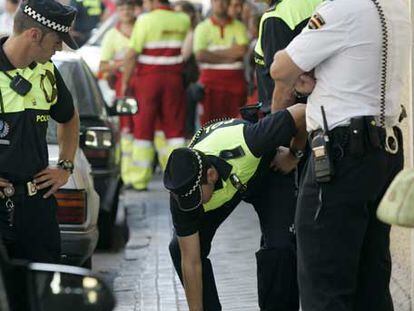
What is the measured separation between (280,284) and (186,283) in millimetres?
508

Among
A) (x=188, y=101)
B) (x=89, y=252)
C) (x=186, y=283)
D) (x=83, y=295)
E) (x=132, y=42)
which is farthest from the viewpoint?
(x=188, y=101)

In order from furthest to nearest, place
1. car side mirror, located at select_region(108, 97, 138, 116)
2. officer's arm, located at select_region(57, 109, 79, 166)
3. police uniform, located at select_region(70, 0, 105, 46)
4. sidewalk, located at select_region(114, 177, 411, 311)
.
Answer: police uniform, located at select_region(70, 0, 105, 46) < car side mirror, located at select_region(108, 97, 138, 116) < sidewalk, located at select_region(114, 177, 411, 311) < officer's arm, located at select_region(57, 109, 79, 166)

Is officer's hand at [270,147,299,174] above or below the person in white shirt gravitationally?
above

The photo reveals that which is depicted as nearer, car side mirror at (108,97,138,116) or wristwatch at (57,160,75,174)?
wristwatch at (57,160,75,174)

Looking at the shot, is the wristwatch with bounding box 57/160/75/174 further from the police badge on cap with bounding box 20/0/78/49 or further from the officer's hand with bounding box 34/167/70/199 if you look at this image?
the police badge on cap with bounding box 20/0/78/49

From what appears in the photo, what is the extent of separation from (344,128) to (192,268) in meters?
1.27

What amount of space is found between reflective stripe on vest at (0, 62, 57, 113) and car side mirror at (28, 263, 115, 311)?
2.24 m

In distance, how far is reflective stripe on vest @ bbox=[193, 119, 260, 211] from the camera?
5948 mm

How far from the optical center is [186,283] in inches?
237

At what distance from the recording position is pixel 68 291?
3352 millimetres

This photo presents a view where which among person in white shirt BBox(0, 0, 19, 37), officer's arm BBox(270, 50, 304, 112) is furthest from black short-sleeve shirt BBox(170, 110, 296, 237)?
person in white shirt BBox(0, 0, 19, 37)

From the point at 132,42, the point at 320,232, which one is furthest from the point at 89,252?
the point at 132,42

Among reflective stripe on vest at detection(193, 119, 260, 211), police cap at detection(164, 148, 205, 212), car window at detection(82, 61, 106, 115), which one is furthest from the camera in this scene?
car window at detection(82, 61, 106, 115)

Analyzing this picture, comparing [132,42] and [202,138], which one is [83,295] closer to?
[202,138]
